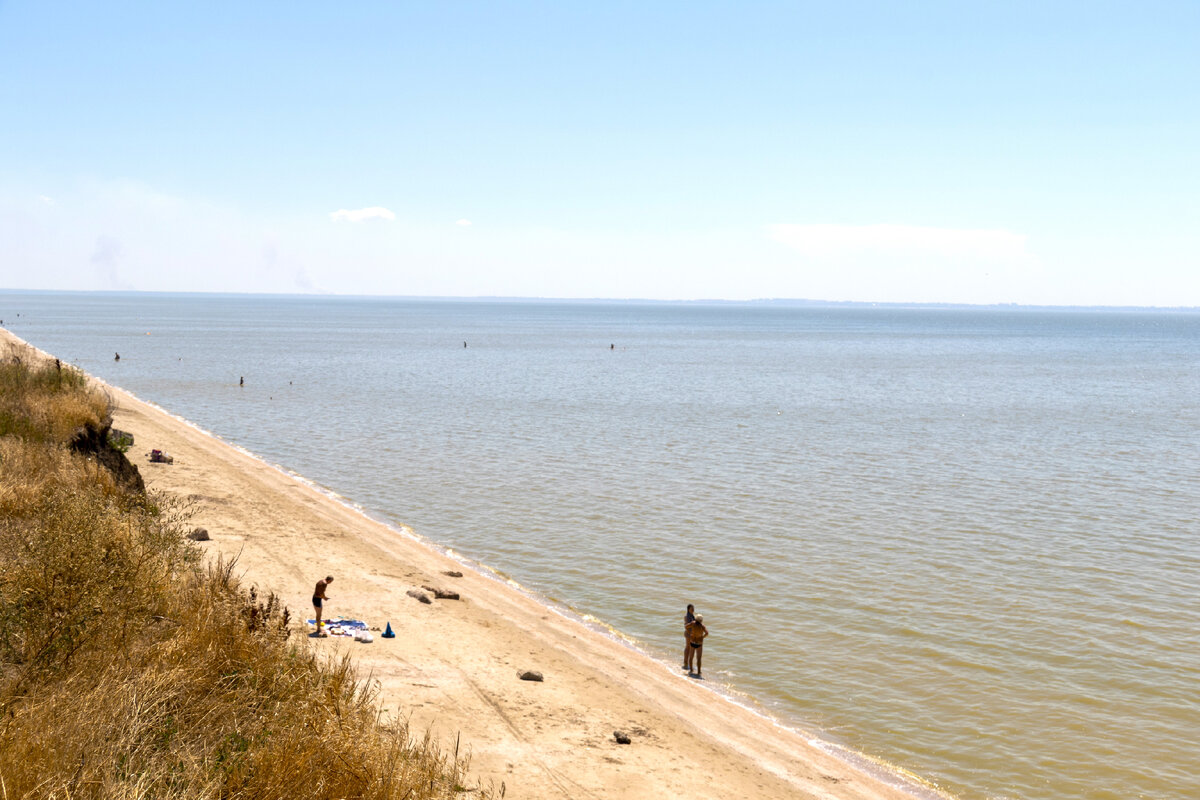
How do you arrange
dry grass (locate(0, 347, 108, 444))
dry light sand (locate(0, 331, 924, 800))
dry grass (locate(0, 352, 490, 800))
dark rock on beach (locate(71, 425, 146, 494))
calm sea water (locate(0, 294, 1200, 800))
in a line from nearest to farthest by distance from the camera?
dry grass (locate(0, 352, 490, 800)) → dry light sand (locate(0, 331, 924, 800)) → calm sea water (locate(0, 294, 1200, 800)) → dry grass (locate(0, 347, 108, 444)) → dark rock on beach (locate(71, 425, 146, 494))

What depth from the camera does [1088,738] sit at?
16578 millimetres

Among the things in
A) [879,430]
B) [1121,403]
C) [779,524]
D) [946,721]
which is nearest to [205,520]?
[779,524]

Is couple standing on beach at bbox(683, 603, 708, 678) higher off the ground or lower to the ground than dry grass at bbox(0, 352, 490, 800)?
lower

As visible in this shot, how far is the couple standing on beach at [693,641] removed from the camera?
1906 cm

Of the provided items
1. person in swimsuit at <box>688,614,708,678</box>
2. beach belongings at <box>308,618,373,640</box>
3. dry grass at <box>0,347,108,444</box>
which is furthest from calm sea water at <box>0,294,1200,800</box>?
dry grass at <box>0,347,108,444</box>

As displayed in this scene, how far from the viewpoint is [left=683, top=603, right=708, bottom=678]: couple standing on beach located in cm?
1906

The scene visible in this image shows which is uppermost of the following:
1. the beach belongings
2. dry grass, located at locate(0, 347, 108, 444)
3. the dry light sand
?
dry grass, located at locate(0, 347, 108, 444)

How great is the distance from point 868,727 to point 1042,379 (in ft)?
313

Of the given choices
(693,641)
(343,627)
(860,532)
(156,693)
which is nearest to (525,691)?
(693,641)

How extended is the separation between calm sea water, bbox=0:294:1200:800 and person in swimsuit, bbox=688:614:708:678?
395 mm

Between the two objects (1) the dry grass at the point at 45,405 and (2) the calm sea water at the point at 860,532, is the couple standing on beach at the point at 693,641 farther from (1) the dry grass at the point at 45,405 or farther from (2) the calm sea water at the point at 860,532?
(1) the dry grass at the point at 45,405

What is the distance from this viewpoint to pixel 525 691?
17.0 m

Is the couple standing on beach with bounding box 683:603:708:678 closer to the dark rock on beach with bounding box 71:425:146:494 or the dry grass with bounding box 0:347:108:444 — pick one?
the dark rock on beach with bounding box 71:425:146:494

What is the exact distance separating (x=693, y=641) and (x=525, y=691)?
4.11m
